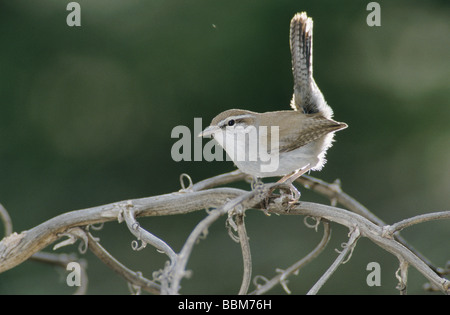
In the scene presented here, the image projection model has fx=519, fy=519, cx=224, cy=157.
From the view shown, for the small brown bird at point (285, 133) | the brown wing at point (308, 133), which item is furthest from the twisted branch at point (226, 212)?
the brown wing at point (308, 133)

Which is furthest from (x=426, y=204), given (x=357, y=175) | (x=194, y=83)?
(x=194, y=83)

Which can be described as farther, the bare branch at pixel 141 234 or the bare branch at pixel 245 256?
the bare branch at pixel 245 256

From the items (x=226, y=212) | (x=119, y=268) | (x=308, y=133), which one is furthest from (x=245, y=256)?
(x=308, y=133)

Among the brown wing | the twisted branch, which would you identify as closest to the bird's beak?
the brown wing

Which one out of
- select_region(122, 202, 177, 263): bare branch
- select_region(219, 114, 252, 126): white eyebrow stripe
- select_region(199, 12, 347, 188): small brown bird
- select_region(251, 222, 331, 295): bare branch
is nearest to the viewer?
select_region(122, 202, 177, 263): bare branch

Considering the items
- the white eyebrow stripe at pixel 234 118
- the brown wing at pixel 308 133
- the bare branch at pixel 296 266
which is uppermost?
the white eyebrow stripe at pixel 234 118

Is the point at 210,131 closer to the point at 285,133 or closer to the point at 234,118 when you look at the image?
the point at 234,118

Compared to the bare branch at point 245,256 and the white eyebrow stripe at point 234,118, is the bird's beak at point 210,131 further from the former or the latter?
the bare branch at point 245,256

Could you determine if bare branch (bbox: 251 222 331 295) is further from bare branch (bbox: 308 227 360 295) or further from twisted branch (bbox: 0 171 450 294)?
bare branch (bbox: 308 227 360 295)

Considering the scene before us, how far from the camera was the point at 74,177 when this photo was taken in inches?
132

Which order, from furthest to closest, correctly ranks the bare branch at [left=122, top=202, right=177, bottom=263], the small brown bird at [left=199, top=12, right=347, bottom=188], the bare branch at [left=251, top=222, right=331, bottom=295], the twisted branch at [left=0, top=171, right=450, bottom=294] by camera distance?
the small brown bird at [left=199, top=12, right=347, bottom=188], the bare branch at [left=251, top=222, right=331, bottom=295], the twisted branch at [left=0, top=171, right=450, bottom=294], the bare branch at [left=122, top=202, right=177, bottom=263]

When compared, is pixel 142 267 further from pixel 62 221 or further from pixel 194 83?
pixel 62 221

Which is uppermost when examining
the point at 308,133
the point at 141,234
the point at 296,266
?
the point at 308,133

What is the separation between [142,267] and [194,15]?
165 centimetres
